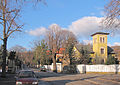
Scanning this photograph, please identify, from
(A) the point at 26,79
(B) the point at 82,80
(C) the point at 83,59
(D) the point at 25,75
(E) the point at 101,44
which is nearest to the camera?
(A) the point at 26,79

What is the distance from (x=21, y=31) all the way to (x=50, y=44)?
27.8 m

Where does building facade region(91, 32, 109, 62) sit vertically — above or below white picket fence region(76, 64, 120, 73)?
above

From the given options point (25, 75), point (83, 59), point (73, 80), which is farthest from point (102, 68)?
point (25, 75)

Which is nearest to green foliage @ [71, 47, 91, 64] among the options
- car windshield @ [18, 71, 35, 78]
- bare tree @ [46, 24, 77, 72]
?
bare tree @ [46, 24, 77, 72]

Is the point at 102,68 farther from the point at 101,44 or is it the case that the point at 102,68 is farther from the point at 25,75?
the point at 25,75

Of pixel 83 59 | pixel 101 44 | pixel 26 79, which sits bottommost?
pixel 26 79

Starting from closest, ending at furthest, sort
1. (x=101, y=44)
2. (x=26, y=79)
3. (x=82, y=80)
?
(x=26, y=79)
(x=82, y=80)
(x=101, y=44)

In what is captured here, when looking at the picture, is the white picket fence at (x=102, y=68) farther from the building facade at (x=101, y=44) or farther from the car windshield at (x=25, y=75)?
the car windshield at (x=25, y=75)

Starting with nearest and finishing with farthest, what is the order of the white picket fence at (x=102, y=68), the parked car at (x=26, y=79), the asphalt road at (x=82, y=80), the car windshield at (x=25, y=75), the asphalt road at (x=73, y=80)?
the parked car at (x=26, y=79) < the car windshield at (x=25, y=75) < the asphalt road at (x=73, y=80) < the asphalt road at (x=82, y=80) < the white picket fence at (x=102, y=68)

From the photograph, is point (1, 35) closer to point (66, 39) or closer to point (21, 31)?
point (21, 31)

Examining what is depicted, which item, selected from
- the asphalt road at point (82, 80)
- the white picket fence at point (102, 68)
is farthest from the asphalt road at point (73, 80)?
the white picket fence at point (102, 68)

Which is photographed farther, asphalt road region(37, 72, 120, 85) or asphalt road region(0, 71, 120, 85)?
asphalt road region(37, 72, 120, 85)

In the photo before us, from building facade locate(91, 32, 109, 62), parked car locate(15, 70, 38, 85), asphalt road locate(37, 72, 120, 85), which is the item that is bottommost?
asphalt road locate(37, 72, 120, 85)

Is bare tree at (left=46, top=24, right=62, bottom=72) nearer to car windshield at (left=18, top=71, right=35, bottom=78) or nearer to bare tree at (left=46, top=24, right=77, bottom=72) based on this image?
bare tree at (left=46, top=24, right=77, bottom=72)
